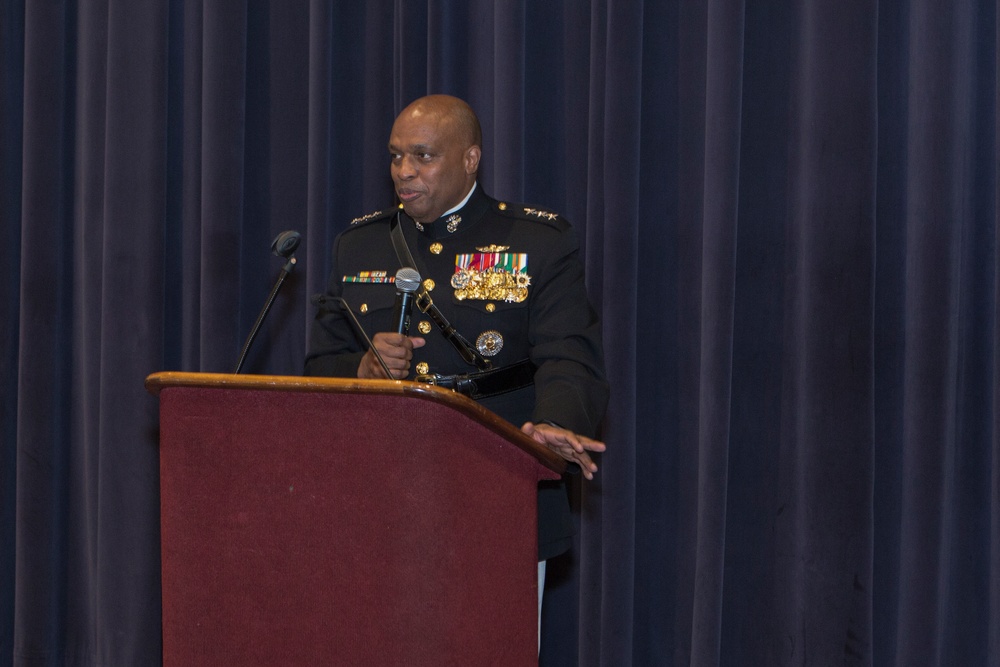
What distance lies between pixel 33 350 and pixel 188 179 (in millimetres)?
777

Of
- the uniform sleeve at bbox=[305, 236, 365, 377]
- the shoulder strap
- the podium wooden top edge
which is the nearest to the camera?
the podium wooden top edge

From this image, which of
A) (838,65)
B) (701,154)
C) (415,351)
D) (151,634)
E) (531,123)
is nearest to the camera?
(415,351)

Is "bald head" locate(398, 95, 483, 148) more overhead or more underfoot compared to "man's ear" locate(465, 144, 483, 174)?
more overhead

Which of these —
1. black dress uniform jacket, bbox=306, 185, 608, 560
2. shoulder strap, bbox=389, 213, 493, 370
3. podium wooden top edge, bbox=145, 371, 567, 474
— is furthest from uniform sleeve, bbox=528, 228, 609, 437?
podium wooden top edge, bbox=145, 371, 567, 474

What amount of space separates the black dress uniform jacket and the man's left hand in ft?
0.90

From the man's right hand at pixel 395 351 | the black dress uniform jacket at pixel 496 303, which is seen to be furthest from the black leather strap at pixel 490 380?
the man's right hand at pixel 395 351

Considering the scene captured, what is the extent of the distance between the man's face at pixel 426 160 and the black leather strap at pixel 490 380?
1.18 ft

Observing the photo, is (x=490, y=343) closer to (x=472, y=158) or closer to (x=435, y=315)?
(x=435, y=315)

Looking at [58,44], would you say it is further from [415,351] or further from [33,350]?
[415,351]

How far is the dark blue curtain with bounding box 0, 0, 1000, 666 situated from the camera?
2.33 m

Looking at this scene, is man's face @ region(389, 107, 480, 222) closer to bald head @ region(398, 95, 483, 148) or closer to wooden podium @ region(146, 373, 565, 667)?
bald head @ region(398, 95, 483, 148)

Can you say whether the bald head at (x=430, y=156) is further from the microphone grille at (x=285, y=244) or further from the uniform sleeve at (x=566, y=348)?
the microphone grille at (x=285, y=244)

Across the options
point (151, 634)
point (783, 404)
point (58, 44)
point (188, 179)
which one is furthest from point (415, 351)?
point (58, 44)

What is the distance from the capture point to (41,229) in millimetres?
3307
